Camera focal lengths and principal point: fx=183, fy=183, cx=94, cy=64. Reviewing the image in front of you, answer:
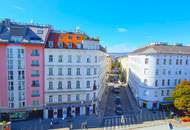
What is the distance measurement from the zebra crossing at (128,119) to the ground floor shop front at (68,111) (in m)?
4.87

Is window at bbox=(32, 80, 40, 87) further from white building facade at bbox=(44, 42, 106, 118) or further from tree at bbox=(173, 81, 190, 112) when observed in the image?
tree at bbox=(173, 81, 190, 112)

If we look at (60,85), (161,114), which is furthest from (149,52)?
Result: (60,85)

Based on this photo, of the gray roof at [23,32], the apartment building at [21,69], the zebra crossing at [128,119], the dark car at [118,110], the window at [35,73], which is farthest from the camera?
the dark car at [118,110]

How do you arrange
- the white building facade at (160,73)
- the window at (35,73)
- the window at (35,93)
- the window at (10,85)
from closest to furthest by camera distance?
1. the window at (10,85)
2. the window at (35,73)
3. the window at (35,93)
4. the white building facade at (160,73)

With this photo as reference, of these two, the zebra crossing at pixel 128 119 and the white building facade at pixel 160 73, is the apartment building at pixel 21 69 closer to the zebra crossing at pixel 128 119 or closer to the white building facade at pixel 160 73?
the zebra crossing at pixel 128 119

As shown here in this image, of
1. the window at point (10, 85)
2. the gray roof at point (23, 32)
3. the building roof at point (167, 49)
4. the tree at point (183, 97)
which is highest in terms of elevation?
the gray roof at point (23, 32)

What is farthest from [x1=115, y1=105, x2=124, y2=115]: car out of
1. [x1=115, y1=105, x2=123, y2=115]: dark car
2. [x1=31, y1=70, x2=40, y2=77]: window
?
[x1=31, y1=70, x2=40, y2=77]: window

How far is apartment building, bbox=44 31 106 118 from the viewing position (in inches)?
1677

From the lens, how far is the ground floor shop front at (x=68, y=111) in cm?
4328

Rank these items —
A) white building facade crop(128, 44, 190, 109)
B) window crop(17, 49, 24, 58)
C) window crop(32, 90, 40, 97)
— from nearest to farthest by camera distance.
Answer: window crop(17, 49, 24, 58), window crop(32, 90, 40, 97), white building facade crop(128, 44, 190, 109)

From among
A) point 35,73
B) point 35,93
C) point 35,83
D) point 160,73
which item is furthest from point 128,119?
point 35,73

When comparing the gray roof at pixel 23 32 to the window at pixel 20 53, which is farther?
the window at pixel 20 53

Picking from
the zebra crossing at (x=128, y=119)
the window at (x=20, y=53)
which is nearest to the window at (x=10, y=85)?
the window at (x=20, y=53)

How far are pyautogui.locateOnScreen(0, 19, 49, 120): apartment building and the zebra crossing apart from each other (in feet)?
53.3
